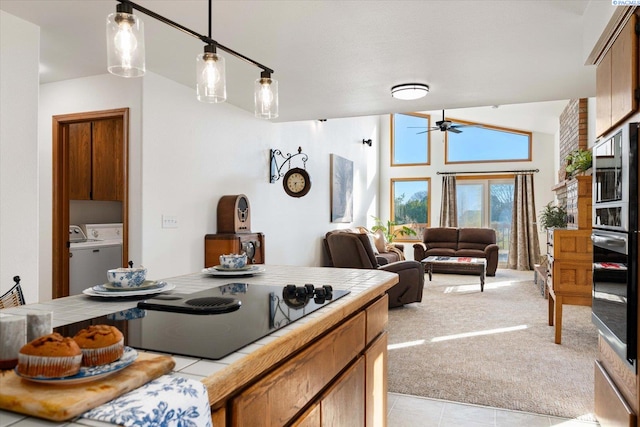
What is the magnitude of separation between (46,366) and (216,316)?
582mm

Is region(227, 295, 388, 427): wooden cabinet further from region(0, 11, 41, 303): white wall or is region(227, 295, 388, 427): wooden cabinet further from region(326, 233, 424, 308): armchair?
region(326, 233, 424, 308): armchair

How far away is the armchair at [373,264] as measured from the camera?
5.39 m

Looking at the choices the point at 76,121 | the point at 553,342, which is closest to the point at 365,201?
the point at 553,342

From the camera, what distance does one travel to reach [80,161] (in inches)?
183

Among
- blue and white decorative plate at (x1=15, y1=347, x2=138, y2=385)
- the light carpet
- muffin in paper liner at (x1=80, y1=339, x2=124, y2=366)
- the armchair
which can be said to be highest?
muffin in paper liner at (x1=80, y1=339, x2=124, y2=366)

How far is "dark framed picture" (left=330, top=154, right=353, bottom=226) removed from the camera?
25.6 feet

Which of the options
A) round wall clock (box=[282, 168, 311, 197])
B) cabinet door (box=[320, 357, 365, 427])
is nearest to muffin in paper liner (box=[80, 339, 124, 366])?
cabinet door (box=[320, 357, 365, 427])

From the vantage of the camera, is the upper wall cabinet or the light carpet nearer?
the upper wall cabinet

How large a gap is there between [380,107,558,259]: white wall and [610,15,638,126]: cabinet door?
7833 millimetres

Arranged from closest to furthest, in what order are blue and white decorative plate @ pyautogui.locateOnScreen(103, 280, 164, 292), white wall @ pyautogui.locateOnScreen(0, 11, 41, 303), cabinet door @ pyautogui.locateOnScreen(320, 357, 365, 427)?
cabinet door @ pyautogui.locateOnScreen(320, 357, 365, 427) → blue and white decorative plate @ pyautogui.locateOnScreen(103, 280, 164, 292) → white wall @ pyautogui.locateOnScreen(0, 11, 41, 303)

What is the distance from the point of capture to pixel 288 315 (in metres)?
1.24

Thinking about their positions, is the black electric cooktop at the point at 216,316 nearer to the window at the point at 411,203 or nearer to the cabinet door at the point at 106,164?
the cabinet door at the point at 106,164

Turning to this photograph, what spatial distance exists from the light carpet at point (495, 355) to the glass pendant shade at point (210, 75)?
2337mm

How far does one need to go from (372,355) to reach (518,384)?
5.93ft
